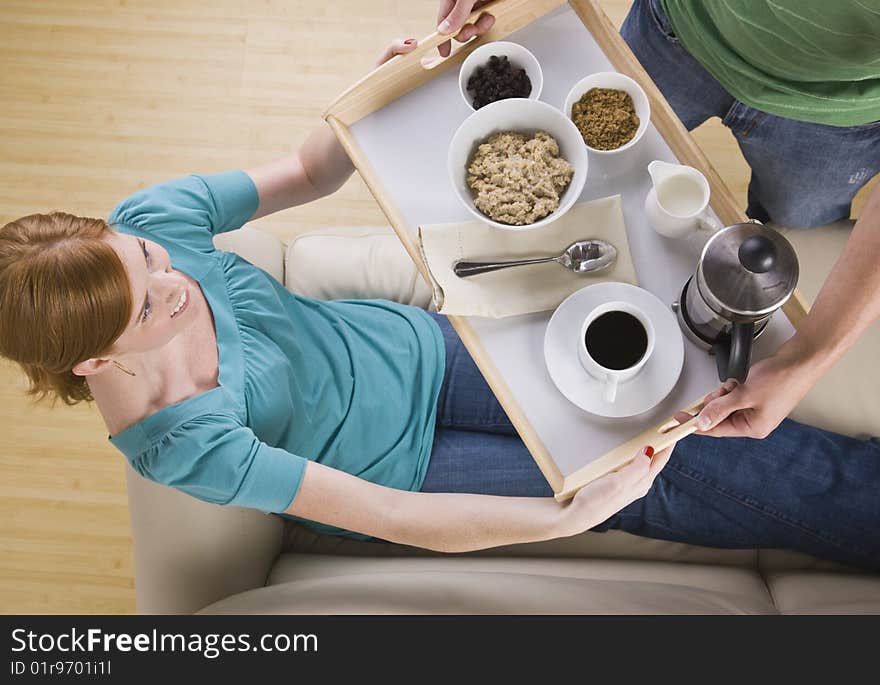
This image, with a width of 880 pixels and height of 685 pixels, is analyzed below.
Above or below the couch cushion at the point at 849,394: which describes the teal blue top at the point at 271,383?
above

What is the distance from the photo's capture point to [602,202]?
127 cm

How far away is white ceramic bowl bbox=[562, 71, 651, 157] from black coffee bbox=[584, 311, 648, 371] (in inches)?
11.0

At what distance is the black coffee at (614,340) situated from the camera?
120cm

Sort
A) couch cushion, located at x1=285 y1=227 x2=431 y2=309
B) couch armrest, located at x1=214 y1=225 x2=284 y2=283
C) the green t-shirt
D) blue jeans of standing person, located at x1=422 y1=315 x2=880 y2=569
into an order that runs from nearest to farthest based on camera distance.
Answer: the green t-shirt, blue jeans of standing person, located at x1=422 y1=315 x2=880 y2=569, couch armrest, located at x1=214 y1=225 x2=284 y2=283, couch cushion, located at x1=285 y1=227 x2=431 y2=309

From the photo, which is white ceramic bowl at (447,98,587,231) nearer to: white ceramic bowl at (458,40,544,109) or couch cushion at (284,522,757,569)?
white ceramic bowl at (458,40,544,109)

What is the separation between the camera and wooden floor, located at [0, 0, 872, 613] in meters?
2.32

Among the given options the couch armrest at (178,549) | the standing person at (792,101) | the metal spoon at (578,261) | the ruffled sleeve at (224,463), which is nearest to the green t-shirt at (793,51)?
the standing person at (792,101)

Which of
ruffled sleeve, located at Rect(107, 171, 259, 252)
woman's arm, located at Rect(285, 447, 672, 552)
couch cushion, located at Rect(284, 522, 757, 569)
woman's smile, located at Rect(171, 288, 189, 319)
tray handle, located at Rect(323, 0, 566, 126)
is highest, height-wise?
tray handle, located at Rect(323, 0, 566, 126)

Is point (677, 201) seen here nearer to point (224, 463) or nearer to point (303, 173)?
point (303, 173)

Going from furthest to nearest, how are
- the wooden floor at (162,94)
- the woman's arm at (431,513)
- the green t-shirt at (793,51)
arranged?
the wooden floor at (162,94) → the woman's arm at (431,513) → the green t-shirt at (793,51)

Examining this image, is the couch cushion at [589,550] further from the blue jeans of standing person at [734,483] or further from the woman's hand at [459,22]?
the woman's hand at [459,22]

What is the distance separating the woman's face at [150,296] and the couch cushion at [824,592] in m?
1.27

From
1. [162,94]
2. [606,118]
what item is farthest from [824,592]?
[162,94]

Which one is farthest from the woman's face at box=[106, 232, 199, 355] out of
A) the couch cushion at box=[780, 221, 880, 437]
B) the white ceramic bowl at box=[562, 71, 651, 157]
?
the couch cushion at box=[780, 221, 880, 437]
